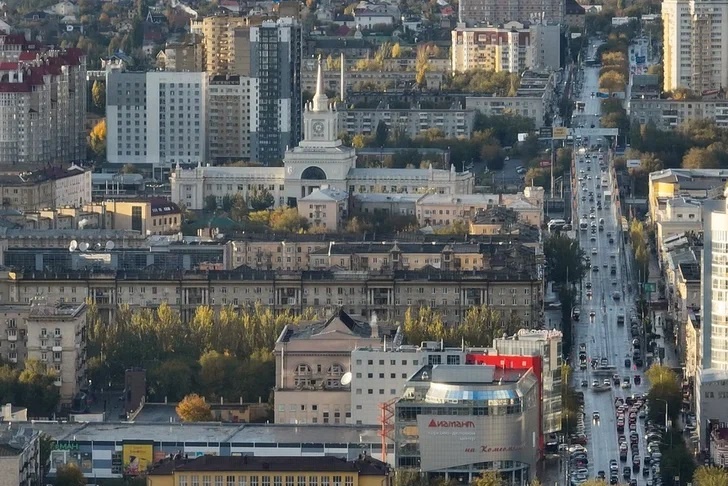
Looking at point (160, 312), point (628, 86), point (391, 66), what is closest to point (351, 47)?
point (391, 66)

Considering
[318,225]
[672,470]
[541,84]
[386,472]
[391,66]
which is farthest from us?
[391,66]

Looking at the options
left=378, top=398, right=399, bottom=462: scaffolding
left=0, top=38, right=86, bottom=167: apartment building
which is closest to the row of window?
left=378, top=398, right=399, bottom=462: scaffolding

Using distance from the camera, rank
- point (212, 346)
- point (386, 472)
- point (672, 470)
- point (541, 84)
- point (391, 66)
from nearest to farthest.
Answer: point (386, 472) < point (672, 470) < point (212, 346) < point (541, 84) < point (391, 66)

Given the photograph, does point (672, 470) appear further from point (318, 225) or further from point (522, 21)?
point (522, 21)

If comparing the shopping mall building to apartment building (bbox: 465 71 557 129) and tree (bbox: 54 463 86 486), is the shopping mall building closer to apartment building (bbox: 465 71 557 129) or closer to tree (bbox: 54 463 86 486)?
tree (bbox: 54 463 86 486)

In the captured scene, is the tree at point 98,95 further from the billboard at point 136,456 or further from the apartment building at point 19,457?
the apartment building at point 19,457
